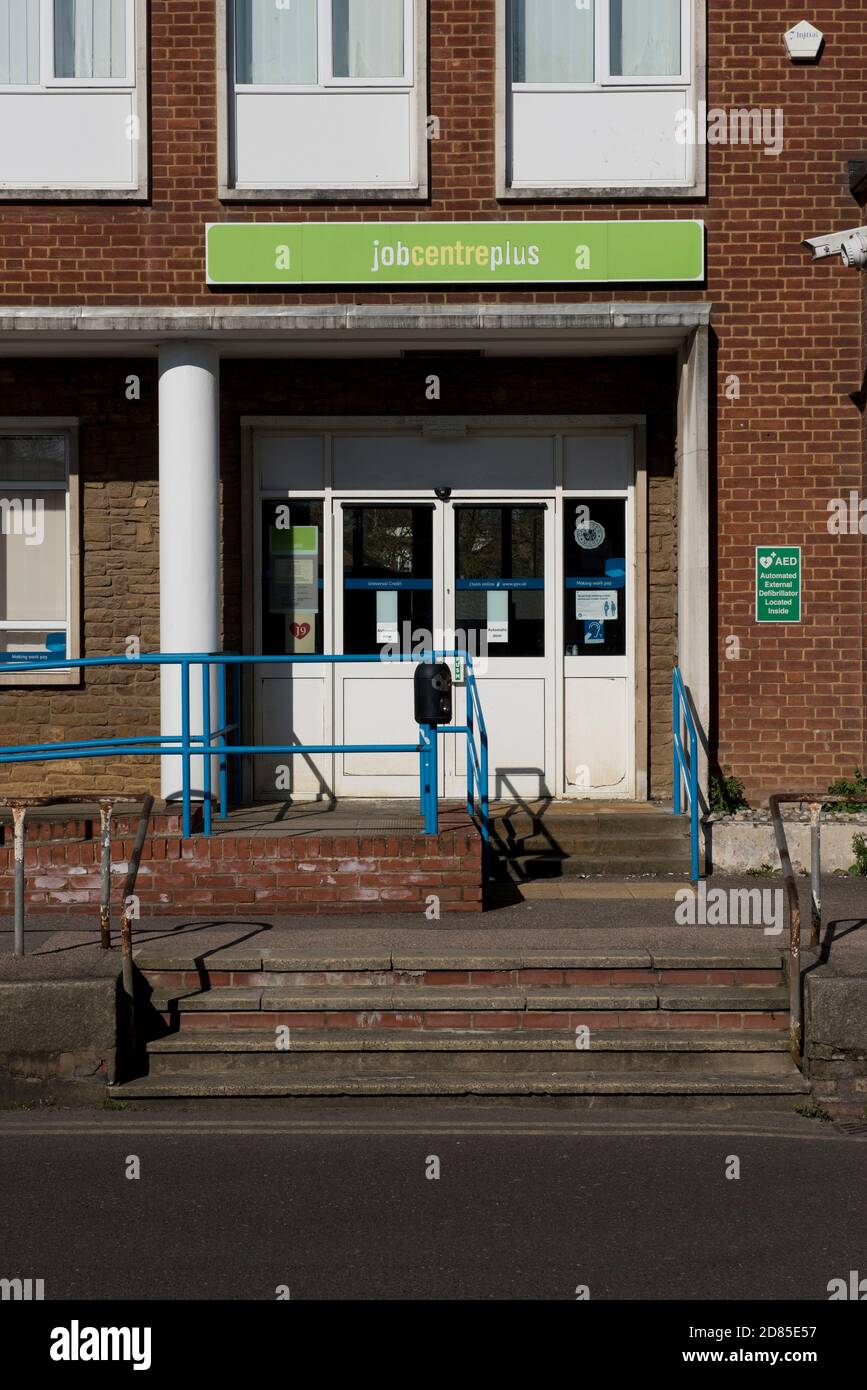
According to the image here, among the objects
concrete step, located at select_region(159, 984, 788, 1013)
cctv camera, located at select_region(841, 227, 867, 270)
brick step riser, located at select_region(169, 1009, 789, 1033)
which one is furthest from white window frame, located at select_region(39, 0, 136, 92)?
brick step riser, located at select_region(169, 1009, 789, 1033)

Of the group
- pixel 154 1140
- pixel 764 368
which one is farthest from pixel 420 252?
pixel 154 1140

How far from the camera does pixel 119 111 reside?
10961 mm

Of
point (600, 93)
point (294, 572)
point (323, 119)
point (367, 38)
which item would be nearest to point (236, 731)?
point (294, 572)

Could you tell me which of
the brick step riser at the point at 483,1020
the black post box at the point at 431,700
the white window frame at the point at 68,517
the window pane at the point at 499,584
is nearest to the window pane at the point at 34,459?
the white window frame at the point at 68,517

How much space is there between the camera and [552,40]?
11117mm

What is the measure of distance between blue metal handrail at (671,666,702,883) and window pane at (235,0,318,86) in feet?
17.0

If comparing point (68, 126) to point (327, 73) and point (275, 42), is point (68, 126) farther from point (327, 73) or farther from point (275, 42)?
point (327, 73)

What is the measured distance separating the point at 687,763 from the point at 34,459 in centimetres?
557

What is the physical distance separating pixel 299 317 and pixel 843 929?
18.3 feet

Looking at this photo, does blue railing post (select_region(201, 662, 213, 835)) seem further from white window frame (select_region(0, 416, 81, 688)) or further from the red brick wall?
the red brick wall

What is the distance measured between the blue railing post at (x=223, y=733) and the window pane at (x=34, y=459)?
Result: 84.8 inches

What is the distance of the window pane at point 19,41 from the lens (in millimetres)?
11039

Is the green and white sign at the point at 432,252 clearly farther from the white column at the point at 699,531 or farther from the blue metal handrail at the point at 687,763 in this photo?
the blue metal handrail at the point at 687,763

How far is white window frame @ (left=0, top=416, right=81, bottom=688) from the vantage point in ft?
38.5
